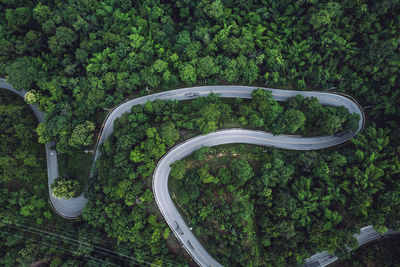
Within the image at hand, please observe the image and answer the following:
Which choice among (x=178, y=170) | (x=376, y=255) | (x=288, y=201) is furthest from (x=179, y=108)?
(x=376, y=255)

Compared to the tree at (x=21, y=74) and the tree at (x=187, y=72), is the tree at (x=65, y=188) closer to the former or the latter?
the tree at (x=21, y=74)

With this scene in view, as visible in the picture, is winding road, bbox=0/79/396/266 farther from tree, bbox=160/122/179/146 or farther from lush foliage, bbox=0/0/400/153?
tree, bbox=160/122/179/146

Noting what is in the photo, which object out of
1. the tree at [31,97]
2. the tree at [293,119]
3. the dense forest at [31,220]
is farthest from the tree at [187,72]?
the dense forest at [31,220]

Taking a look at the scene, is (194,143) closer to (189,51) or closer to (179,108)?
(179,108)

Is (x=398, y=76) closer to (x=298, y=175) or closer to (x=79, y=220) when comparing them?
(x=298, y=175)

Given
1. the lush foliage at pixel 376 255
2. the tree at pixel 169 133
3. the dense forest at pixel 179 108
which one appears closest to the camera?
the lush foliage at pixel 376 255

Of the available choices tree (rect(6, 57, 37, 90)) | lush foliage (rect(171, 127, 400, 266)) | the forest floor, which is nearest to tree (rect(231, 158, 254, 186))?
lush foliage (rect(171, 127, 400, 266))

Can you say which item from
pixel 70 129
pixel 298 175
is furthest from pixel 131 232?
pixel 298 175
